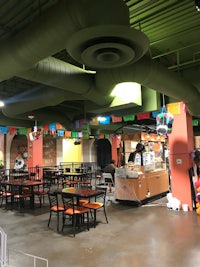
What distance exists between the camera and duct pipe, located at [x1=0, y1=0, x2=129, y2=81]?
222 cm

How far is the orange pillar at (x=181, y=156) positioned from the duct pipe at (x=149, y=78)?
5.42 ft

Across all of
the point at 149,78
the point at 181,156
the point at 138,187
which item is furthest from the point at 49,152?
the point at 149,78

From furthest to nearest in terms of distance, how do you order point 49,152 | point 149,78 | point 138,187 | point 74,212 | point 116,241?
point 49,152
point 138,187
point 74,212
point 116,241
point 149,78

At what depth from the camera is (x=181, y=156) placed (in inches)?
259

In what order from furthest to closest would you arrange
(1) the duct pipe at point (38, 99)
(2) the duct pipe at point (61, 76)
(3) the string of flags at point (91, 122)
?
1. (3) the string of flags at point (91, 122)
2. (1) the duct pipe at point (38, 99)
3. (2) the duct pipe at point (61, 76)

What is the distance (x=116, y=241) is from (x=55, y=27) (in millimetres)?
3579

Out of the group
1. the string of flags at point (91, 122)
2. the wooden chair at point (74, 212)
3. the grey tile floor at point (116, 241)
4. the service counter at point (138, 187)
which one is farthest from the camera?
the service counter at point (138, 187)

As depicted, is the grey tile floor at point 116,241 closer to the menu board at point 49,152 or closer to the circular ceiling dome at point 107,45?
the circular ceiling dome at point 107,45

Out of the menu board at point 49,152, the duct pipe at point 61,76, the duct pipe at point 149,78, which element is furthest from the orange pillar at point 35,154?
the duct pipe at point 149,78

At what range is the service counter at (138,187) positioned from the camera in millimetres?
7191

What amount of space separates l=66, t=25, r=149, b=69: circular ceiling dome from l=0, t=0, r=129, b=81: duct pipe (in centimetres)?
7

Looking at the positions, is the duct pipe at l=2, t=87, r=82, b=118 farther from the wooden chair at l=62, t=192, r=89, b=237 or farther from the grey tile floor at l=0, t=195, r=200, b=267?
the grey tile floor at l=0, t=195, r=200, b=267

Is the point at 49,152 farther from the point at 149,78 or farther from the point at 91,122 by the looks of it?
the point at 149,78

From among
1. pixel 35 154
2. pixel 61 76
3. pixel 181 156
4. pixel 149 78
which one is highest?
pixel 61 76
